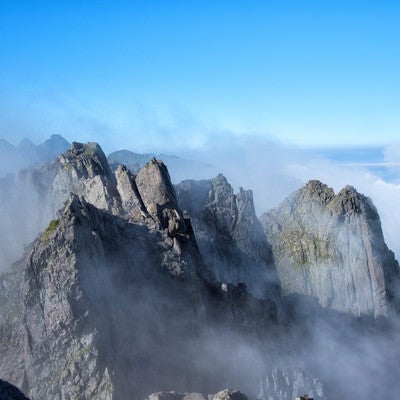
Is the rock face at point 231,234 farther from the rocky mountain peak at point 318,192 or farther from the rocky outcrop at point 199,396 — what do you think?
the rocky outcrop at point 199,396

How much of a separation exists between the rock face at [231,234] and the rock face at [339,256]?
20.1 feet

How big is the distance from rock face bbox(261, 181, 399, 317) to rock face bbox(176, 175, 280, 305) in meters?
6.13

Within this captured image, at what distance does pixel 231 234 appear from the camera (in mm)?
161500

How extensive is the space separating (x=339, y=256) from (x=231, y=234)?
31.1 metres

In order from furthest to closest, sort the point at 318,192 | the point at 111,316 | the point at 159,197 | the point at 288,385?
the point at 318,192 → the point at 159,197 → the point at 288,385 → the point at 111,316

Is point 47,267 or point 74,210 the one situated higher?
point 74,210

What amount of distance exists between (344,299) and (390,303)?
11.8 m

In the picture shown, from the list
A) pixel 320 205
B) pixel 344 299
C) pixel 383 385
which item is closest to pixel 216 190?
pixel 320 205

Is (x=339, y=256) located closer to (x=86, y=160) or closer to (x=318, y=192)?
(x=318, y=192)

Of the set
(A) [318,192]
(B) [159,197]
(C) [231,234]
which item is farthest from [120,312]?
(A) [318,192]

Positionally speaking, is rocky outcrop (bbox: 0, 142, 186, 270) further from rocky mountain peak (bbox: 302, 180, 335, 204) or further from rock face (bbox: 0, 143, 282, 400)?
rocky mountain peak (bbox: 302, 180, 335, 204)

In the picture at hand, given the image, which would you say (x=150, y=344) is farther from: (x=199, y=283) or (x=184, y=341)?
(x=199, y=283)

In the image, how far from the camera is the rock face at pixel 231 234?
14338 cm

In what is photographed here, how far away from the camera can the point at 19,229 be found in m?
Answer: 160
